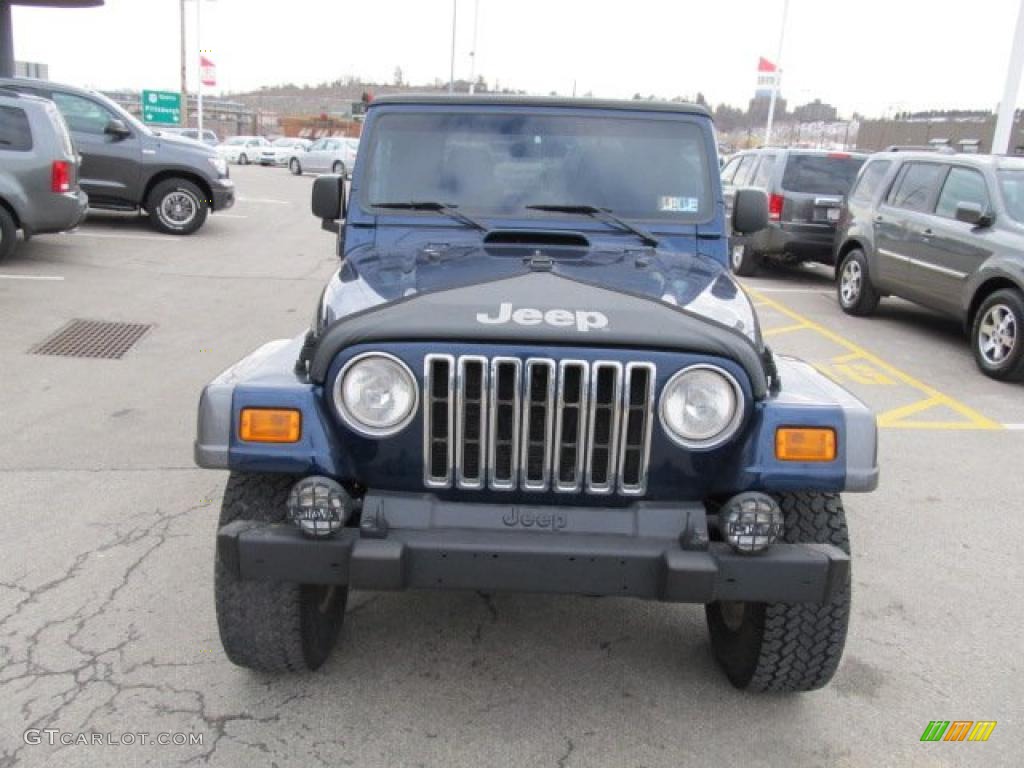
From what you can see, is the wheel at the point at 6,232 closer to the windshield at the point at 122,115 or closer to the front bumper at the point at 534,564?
the windshield at the point at 122,115

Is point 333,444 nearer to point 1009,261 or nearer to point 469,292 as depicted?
point 469,292

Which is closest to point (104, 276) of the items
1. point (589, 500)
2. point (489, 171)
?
point (489, 171)

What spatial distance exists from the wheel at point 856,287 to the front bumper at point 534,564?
313 inches

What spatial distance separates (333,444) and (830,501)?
1518 millimetres

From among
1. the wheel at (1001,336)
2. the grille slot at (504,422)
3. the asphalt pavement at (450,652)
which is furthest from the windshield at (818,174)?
the grille slot at (504,422)

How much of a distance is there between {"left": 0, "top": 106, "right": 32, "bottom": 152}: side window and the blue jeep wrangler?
28.0 feet

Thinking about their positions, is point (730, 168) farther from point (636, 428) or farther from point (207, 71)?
point (207, 71)

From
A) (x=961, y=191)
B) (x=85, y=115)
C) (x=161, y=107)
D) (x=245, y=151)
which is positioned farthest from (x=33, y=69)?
(x=961, y=191)

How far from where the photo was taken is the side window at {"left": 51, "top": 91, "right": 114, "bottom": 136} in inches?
510

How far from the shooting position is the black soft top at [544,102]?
3898 millimetres

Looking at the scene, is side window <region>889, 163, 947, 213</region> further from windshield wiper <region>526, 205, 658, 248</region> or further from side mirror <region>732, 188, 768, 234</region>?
windshield wiper <region>526, 205, 658, 248</region>

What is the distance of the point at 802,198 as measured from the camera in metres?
11.4

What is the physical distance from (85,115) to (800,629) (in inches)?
523

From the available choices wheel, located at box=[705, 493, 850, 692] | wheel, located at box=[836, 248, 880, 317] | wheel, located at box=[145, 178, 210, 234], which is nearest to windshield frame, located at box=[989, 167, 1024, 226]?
wheel, located at box=[836, 248, 880, 317]
